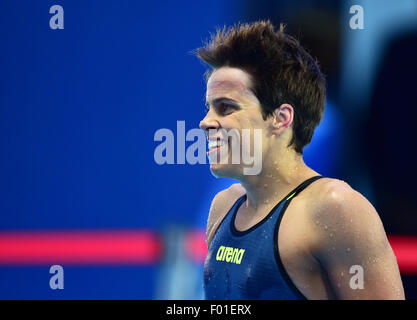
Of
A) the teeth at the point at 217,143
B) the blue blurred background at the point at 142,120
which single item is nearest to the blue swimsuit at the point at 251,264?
the teeth at the point at 217,143

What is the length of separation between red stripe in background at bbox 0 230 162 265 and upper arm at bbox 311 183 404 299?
8.00ft

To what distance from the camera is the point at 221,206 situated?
2.18 metres

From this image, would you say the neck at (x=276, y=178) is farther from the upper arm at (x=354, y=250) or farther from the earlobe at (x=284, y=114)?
the upper arm at (x=354, y=250)

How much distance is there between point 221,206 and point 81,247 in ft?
6.97

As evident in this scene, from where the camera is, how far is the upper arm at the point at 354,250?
1.56 meters

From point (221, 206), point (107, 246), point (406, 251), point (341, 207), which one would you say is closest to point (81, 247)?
point (107, 246)

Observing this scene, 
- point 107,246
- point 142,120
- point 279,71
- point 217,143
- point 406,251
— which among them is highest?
point 142,120

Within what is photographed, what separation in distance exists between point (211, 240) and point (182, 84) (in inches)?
82.6

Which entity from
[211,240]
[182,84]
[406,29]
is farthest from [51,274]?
[406,29]

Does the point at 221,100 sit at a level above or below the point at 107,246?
above

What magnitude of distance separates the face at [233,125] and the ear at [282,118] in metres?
0.04

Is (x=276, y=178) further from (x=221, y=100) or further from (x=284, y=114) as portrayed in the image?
(x=221, y=100)

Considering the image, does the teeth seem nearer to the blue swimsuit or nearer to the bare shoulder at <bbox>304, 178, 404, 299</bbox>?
the blue swimsuit

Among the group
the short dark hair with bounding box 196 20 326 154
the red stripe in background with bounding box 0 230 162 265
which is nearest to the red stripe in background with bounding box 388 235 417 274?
the red stripe in background with bounding box 0 230 162 265
